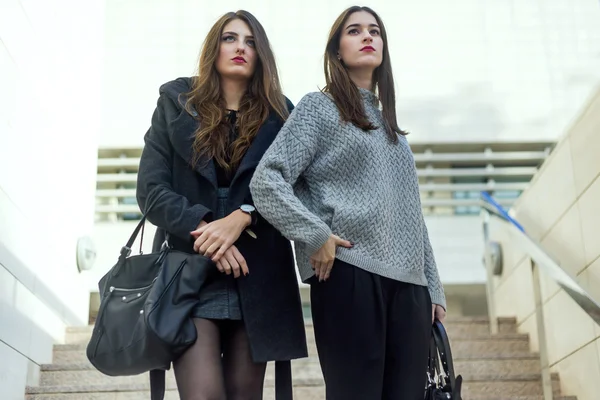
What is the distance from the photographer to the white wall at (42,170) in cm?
392

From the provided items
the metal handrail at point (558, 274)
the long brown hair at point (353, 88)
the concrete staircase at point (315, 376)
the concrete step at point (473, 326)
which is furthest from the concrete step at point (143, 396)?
the long brown hair at point (353, 88)

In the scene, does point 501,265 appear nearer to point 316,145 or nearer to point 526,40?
point 526,40

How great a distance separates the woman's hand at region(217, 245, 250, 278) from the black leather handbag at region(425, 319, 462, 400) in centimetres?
53

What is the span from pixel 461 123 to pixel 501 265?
8.02ft

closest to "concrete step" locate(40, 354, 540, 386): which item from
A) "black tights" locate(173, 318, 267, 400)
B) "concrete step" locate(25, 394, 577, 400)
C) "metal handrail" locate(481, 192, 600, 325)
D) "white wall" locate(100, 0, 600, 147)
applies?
"concrete step" locate(25, 394, 577, 400)

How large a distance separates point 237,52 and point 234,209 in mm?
481

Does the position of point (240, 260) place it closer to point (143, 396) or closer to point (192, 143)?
point (192, 143)

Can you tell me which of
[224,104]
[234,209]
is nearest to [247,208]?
[234,209]

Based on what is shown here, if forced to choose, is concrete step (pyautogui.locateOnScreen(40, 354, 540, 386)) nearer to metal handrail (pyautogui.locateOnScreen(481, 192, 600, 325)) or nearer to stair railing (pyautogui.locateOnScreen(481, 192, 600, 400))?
stair railing (pyautogui.locateOnScreen(481, 192, 600, 400))

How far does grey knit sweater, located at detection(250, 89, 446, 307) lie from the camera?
2090 mm

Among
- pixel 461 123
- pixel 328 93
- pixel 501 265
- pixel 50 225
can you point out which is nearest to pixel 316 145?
pixel 328 93

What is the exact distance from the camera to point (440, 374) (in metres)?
2.19

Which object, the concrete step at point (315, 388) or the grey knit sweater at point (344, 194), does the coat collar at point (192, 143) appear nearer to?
the grey knit sweater at point (344, 194)

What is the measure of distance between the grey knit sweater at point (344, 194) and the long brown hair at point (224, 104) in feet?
0.50
